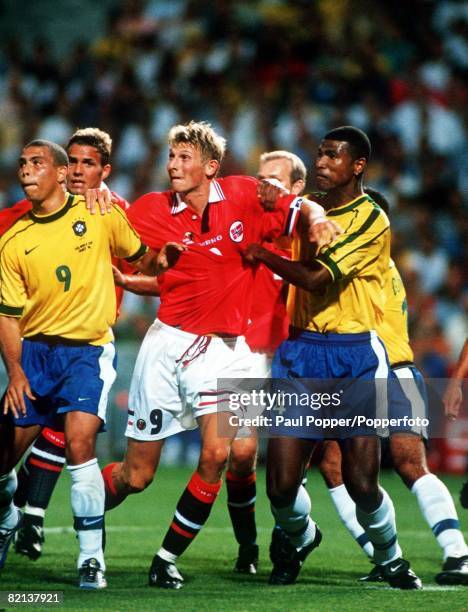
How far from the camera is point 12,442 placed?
5.97 metres

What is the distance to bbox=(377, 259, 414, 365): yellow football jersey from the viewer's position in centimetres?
671

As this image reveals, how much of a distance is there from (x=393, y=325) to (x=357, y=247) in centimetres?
100

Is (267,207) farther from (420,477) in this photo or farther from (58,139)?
(58,139)

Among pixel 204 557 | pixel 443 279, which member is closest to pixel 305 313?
pixel 204 557

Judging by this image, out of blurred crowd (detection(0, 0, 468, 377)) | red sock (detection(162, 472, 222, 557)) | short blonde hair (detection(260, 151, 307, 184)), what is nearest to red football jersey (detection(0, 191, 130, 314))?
short blonde hair (detection(260, 151, 307, 184))

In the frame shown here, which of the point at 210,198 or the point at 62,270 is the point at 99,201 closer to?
the point at 62,270

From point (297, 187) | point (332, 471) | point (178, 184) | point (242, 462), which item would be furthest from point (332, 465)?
point (178, 184)

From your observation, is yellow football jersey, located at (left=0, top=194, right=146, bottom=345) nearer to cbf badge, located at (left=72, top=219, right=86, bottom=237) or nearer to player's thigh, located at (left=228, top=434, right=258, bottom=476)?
cbf badge, located at (left=72, top=219, right=86, bottom=237)

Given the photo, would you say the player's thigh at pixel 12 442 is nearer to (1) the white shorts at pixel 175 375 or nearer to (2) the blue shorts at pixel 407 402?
(1) the white shorts at pixel 175 375

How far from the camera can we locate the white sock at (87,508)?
5824 millimetres

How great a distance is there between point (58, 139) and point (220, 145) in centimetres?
972

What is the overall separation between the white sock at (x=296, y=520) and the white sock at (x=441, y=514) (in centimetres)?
64

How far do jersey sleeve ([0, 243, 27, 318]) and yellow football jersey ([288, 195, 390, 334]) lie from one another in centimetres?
139

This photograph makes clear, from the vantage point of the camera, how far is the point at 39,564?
6852 millimetres
